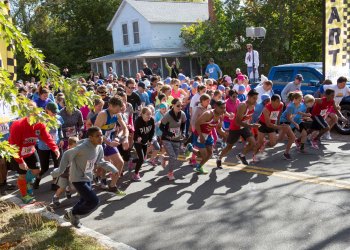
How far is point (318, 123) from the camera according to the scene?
9.54 metres

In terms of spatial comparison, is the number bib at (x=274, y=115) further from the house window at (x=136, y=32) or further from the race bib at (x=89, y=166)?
the house window at (x=136, y=32)

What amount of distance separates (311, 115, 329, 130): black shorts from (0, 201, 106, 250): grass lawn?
20.9ft

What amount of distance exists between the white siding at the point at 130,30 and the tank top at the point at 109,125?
26.4 m

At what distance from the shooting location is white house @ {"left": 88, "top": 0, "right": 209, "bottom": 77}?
3206 centimetres

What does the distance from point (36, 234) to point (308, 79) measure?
372 inches

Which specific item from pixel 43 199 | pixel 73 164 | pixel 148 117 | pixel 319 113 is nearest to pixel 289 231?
pixel 73 164

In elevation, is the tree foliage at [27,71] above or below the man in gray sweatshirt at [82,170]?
above

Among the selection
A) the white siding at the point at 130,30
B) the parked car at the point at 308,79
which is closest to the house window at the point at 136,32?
the white siding at the point at 130,30

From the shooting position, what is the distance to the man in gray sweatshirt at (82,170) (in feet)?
18.2

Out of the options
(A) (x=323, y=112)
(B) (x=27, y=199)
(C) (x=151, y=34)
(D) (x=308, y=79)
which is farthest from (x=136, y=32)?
(B) (x=27, y=199)

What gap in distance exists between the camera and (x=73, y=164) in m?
5.60

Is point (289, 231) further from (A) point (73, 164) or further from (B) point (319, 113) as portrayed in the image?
(B) point (319, 113)

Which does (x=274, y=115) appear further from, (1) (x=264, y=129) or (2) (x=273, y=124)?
(1) (x=264, y=129)

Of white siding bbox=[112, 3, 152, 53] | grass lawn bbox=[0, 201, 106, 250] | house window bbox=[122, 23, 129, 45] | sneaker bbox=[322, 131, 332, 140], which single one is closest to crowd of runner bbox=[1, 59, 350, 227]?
grass lawn bbox=[0, 201, 106, 250]
